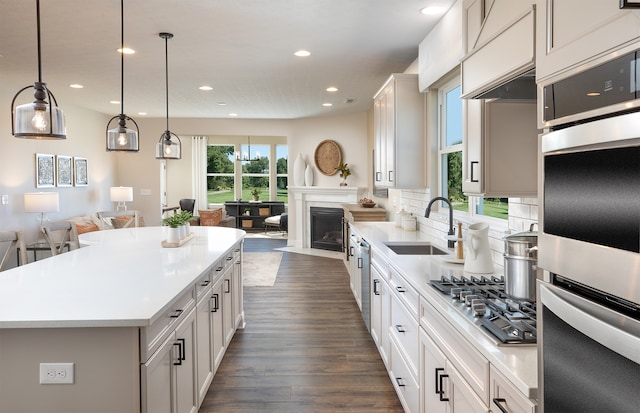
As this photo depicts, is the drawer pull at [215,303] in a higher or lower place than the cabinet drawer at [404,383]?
higher

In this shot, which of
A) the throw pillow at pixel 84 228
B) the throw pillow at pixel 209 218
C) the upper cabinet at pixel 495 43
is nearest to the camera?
the upper cabinet at pixel 495 43

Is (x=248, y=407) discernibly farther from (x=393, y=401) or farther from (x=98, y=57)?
(x=98, y=57)

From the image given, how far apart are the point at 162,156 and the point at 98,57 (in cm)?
124

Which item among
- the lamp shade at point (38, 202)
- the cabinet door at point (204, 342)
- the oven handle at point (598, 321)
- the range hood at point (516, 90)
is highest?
the range hood at point (516, 90)

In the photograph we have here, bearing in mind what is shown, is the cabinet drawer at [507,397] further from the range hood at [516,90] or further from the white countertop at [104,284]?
the white countertop at [104,284]

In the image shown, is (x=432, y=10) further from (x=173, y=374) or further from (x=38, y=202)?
(x=38, y=202)

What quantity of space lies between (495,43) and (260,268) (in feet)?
20.1

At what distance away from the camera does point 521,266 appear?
1.75 meters

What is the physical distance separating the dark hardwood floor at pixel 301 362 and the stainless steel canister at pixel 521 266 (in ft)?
4.60

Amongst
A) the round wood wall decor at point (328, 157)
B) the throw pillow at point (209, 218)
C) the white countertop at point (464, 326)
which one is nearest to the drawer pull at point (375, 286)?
the white countertop at point (464, 326)

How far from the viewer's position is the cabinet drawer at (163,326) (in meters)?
1.76

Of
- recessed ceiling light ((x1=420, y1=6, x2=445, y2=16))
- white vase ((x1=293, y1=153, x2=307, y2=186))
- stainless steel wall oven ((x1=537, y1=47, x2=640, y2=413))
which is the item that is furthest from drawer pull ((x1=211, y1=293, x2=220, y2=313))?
white vase ((x1=293, y1=153, x2=307, y2=186))

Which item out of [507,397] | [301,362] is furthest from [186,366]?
[507,397]

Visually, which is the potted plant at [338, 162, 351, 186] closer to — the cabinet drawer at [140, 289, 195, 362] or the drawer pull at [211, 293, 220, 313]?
the drawer pull at [211, 293, 220, 313]
